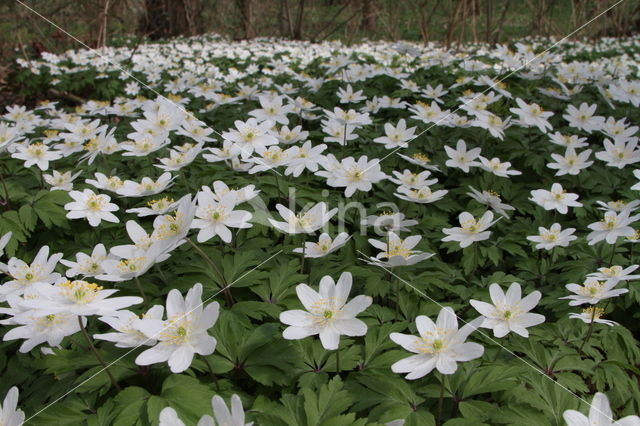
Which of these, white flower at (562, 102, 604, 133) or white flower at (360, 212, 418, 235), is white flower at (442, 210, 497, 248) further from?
white flower at (562, 102, 604, 133)

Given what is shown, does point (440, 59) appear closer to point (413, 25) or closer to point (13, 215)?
point (13, 215)

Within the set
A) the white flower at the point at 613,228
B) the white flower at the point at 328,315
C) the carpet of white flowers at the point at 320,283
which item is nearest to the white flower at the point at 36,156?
the carpet of white flowers at the point at 320,283

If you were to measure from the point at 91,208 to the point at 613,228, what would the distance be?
2.92m

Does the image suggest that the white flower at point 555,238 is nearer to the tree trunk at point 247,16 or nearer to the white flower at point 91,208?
the white flower at point 91,208

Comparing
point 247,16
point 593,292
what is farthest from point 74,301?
point 247,16

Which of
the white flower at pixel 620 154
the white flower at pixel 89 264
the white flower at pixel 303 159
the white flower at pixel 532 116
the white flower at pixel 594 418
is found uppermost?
the white flower at pixel 532 116

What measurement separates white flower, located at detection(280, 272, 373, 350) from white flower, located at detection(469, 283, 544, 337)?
1.65ft

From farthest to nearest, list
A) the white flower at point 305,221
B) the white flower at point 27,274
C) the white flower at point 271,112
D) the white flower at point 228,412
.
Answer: the white flower at point 271,112
the white flower at point 305,221
the white flower at point 27,274
the white flower at point 228,412

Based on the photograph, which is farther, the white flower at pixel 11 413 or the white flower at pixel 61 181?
the white flower at pixel 61 181

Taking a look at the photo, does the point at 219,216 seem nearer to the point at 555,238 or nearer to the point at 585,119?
the point at 555,238

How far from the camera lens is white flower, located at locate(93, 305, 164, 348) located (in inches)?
69.8

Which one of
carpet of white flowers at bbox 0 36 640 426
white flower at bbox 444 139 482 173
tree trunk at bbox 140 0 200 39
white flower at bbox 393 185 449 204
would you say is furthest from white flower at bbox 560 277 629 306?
tree trunk at bbox 140 0 200 39

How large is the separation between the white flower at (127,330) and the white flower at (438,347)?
892 mm

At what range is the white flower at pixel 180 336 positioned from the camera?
1676 millimetres
